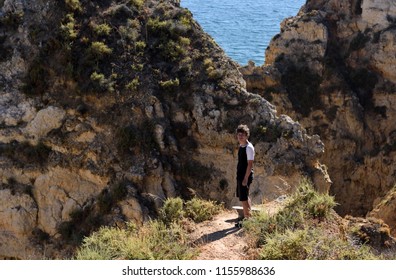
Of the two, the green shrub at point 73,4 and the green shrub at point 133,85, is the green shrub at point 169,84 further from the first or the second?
the green shrub at point 73,4

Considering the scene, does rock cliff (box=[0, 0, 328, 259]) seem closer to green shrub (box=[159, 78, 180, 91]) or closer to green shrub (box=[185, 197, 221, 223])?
green shrub (box=[159, 78, 180, 91])

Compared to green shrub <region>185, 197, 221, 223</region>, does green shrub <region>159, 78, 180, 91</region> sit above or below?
above

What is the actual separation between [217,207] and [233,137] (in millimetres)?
4162

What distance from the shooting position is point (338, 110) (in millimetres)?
28953

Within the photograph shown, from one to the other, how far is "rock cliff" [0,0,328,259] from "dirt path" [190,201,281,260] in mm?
3088

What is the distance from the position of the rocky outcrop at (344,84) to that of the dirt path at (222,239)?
18.1 meters

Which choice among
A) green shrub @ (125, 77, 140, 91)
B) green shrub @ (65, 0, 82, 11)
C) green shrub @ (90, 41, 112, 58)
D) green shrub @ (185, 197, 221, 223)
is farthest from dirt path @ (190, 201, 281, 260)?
green shrub @ (65, 0, 82, 11)

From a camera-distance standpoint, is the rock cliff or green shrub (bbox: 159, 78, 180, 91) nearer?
the rock cliff

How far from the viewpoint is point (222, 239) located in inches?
362

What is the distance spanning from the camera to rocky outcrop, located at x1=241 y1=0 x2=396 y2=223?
2767 cm

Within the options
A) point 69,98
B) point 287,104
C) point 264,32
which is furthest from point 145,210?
point 264,32

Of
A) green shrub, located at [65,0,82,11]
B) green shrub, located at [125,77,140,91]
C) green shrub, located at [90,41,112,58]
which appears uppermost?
green shrub, located at [65,0,82,11]

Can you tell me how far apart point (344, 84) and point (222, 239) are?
21.9 m

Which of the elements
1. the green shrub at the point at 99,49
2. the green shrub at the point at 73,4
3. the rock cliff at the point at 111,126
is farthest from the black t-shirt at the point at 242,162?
the green shrub at the point at 73,4
